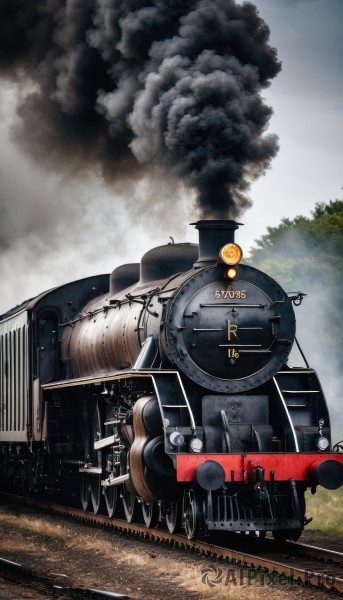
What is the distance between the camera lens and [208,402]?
513 inches

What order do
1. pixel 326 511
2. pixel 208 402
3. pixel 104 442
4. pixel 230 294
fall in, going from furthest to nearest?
pixel 326 511
pixel 104 442
pixel 230 294
pixel 208 402

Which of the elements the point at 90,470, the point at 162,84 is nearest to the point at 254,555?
the point at 90,470

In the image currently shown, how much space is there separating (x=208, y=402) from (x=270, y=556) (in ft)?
7.09

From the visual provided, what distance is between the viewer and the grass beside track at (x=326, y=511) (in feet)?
50.0

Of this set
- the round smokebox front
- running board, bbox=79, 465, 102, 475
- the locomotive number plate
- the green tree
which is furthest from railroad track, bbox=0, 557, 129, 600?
the green tree

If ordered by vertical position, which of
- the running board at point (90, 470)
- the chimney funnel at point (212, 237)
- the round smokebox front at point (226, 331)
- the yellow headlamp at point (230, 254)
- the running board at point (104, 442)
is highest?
the chimney funnel at point (212, 237)

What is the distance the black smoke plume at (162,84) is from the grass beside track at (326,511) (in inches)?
199

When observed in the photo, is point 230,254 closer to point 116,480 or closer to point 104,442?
point 116,480

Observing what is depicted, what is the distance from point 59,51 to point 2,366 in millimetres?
6890

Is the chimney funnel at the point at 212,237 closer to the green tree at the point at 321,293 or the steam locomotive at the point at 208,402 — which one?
the steam locomotive at the point at 208,402

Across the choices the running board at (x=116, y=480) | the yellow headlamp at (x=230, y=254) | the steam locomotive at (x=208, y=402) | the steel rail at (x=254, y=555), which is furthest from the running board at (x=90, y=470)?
the yellow headlamp at (x=230, y=254)

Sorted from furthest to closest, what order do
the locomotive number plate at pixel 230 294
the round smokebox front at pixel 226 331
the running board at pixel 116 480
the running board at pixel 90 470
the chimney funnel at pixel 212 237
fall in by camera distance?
the running board at pixel 90 470 < the running board at pixel 116 480 < the chimney funnel at pixel 212 237 < the locomotive number plate at pixel 230 294 < the round smokebox front at pixel 226 331

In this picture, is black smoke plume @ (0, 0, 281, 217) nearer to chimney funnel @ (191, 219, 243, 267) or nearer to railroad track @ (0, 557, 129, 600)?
chimney funnel @ (191, 219, 243, 267)

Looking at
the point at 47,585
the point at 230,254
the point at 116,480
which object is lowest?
the point at 47,585
